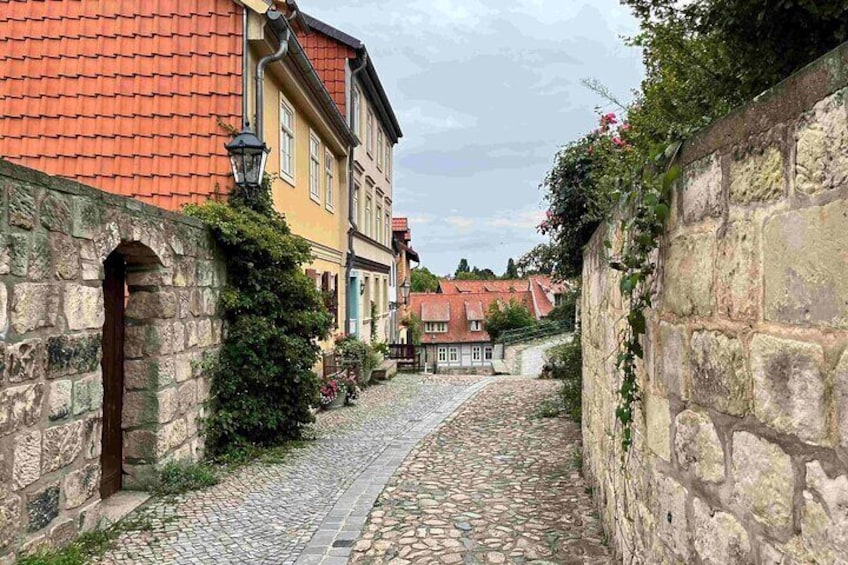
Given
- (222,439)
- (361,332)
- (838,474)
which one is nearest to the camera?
(838,474)

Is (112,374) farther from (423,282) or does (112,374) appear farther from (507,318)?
(423,282)

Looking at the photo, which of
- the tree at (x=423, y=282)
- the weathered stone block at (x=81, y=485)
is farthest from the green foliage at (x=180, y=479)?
the tree at (x=423, y=282)

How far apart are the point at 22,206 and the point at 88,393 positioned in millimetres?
1284

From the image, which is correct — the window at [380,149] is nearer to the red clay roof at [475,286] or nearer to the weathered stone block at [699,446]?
the weathered stone block at [699,446]

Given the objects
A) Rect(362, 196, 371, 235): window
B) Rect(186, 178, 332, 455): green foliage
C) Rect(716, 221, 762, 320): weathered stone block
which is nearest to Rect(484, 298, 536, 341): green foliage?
Rect(362, 196, 371, 235): window

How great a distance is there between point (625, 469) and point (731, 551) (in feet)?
4.87

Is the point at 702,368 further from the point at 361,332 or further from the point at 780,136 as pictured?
the point at 361,332

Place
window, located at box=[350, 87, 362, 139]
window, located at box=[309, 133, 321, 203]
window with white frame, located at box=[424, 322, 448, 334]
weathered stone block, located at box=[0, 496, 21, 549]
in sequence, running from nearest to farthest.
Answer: weathered stone block, located at box=[0, 496, 21, 549]
window, located at box=[309, 133, 321, 203]
window, located at box=[350, 87, 362, 139]
window with white frame, located at box=[424, 322, 448, 334]

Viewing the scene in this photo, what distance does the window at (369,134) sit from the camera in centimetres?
1869

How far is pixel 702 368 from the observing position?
7.07ft

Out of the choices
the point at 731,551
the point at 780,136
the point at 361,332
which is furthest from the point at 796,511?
the point at 361,332

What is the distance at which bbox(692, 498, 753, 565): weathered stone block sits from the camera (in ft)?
6.25

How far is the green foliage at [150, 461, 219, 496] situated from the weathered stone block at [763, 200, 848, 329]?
496 centimetres

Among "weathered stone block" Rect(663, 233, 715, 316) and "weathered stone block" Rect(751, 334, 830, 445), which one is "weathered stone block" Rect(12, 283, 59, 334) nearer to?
"weathered stone block" Rect(663, 233, 715, 316)
